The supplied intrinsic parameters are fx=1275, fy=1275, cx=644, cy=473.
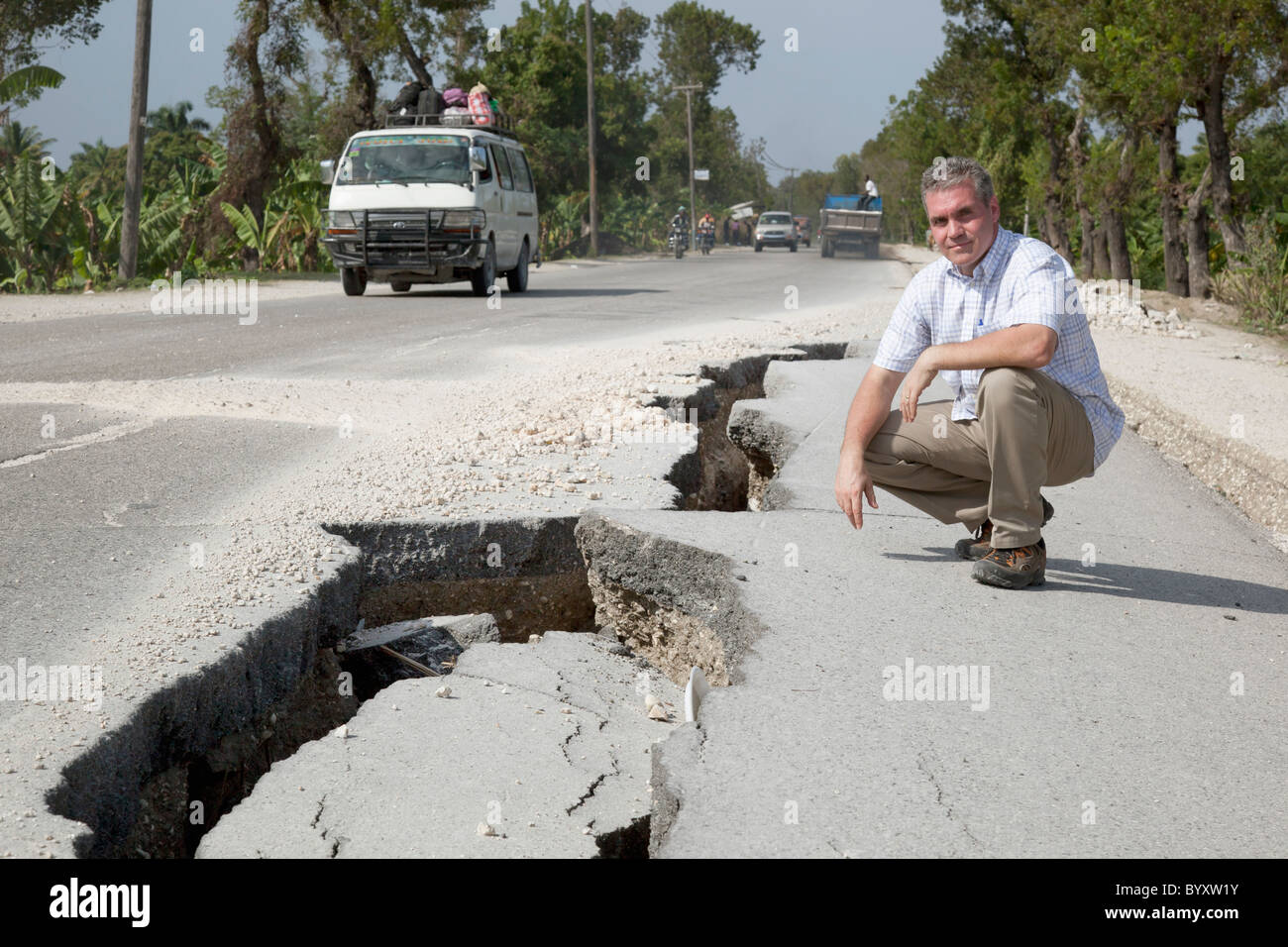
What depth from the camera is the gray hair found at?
12.4 ft

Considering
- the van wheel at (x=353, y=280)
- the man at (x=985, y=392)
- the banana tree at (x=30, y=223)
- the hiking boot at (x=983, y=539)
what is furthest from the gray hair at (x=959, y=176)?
the banana tree at (x=30, y=223)

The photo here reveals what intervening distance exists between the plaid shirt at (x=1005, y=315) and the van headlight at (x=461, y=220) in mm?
11590

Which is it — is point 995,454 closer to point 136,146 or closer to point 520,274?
point 520,274

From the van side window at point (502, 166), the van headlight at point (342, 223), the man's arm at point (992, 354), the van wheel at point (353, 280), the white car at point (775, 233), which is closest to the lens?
the man's arm at point (992, 354)

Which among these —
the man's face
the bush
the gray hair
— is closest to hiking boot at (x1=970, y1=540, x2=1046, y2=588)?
the man's face

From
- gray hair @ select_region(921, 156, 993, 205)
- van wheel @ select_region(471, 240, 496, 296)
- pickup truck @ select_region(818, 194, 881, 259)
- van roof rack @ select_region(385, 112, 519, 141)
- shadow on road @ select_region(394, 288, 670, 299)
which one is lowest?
gray hair @ select_region(921, 156, 993, 205)

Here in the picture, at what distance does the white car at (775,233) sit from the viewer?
1927 inches

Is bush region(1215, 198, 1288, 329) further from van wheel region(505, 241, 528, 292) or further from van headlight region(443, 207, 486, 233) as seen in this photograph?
van wheel region(505, 241, 528, 292)

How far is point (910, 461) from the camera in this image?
4.23m

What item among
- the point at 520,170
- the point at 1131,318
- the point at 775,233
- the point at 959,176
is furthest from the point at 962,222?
the point at 775,233

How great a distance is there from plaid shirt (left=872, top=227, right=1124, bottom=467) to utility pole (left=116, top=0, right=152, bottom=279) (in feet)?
53.3

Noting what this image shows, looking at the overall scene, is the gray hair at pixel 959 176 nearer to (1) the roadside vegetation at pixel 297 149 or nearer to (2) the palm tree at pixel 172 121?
(1) the roadside vegetation at pixel 297 149
